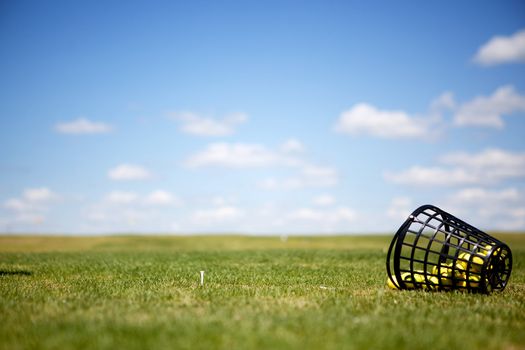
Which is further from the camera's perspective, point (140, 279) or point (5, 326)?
point (140, 279)

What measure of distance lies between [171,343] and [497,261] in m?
8.92

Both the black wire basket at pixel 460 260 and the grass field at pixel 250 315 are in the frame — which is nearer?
the grass field at pixel 250 315

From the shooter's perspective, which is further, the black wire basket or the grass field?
the black wire basket

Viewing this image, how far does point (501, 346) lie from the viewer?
738cm

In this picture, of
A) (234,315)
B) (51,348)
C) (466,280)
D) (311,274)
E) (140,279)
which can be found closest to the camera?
(51,348)

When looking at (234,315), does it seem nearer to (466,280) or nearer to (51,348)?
(51,348)

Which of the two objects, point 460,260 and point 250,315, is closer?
point 250,315

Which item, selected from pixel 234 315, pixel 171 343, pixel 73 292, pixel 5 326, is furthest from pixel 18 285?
pixel 171 343

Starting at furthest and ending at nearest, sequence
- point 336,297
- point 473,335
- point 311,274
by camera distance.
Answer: point 311,274 < point 336,297 < point 473,335

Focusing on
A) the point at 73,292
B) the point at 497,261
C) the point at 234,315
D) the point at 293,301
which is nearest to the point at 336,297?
the point at 293,301

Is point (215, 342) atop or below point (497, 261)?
below

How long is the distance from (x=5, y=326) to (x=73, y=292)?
4082 millimetres

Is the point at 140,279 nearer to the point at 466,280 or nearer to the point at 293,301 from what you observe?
the point at 293,301

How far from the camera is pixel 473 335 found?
7898 mm
